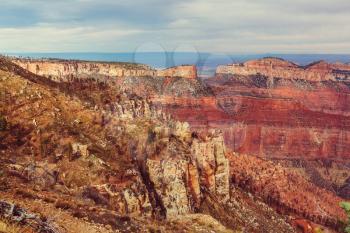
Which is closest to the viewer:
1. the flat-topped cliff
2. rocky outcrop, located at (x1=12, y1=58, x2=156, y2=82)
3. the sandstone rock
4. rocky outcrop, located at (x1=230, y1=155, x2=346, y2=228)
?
the sandstone rock

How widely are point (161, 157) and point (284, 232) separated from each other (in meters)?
21.1

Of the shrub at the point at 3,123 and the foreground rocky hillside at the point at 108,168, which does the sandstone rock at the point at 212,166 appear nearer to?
the foreground rocky hillside at the point at 108,168

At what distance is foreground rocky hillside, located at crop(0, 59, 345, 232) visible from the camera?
24406 mm

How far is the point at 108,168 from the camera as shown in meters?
41.7

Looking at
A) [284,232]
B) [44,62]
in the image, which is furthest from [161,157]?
[44,62]

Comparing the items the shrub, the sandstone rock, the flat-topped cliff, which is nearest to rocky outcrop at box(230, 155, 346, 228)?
the sandstone rock

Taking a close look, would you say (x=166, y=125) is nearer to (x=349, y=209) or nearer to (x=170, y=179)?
(x=170, y=179)

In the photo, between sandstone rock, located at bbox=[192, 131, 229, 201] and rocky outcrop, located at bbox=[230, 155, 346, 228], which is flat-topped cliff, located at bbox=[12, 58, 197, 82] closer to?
rocky outcrop, located at bbox=[230, 155, 346, 228]

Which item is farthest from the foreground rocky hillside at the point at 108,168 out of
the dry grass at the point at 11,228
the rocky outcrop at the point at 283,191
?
the rocky outcrop at the point at 283,191

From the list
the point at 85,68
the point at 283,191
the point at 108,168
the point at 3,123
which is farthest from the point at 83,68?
the point at 108,168

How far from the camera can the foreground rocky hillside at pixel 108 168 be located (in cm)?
2441

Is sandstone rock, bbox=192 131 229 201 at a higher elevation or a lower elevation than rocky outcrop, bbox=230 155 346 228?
higher

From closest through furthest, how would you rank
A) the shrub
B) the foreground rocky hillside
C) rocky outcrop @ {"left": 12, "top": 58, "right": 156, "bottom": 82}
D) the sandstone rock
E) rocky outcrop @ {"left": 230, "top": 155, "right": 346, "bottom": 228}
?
the foreground rocky hillside, the shrub, the sandstone rock, rocky outcrop @ {"left": 230, "top": 155, "right": 346, "bottom": 228}, rocky outcrop @ {"left": 12, "top": 58, "right": 156, "bottom": 82}

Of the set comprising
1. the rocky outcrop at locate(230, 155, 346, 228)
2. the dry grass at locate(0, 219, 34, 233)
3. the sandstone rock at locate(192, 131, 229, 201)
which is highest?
the dry grass at locate(0, 219, 34, 233)
